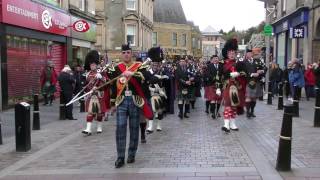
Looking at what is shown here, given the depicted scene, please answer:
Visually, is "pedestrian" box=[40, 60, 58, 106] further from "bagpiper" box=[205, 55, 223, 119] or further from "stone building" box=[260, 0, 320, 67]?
"stone building" box=[260, 0, 320, 67]

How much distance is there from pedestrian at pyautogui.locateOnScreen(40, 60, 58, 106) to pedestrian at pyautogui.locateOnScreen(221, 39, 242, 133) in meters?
9.93

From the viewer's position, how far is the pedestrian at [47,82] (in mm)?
20328

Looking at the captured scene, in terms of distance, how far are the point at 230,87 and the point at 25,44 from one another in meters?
10.2

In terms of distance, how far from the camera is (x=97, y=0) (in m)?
45.7

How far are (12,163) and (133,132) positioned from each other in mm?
2062

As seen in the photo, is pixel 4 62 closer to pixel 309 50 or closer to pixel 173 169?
pixel 173 169

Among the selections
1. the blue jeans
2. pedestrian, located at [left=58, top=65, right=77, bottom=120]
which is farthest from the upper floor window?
the blue jeans

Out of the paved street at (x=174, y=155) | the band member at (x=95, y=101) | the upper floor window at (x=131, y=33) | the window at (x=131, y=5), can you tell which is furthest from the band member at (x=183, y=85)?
→ the window at (x=131, y=5)

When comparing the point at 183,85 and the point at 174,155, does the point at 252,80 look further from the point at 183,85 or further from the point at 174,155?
the point at 174,155

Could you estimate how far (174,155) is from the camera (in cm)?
896

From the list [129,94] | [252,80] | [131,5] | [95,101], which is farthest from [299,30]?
[131,5]

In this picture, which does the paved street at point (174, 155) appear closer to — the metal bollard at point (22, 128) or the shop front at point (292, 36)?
the metal bollard at point (22, 128)

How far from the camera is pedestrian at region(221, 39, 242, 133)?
11883mm

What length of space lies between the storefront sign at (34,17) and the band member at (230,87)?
320 inches
